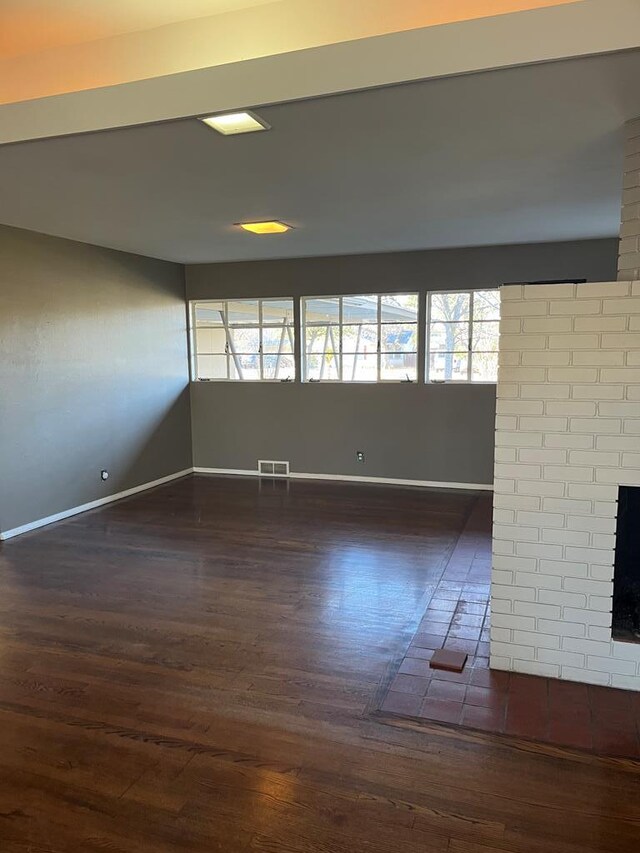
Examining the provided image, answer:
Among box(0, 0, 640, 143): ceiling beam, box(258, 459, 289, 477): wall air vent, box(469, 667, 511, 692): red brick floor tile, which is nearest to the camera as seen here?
box(0, 0, 640, 143): ceiling beam

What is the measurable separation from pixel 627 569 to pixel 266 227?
3.67 m

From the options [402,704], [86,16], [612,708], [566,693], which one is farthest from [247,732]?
[86,16]

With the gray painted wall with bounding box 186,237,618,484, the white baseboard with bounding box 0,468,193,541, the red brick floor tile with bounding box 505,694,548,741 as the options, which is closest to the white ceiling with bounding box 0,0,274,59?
the red brick floor tile with bounding box 505,694,548,741

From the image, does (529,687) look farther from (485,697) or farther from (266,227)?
(266,227)

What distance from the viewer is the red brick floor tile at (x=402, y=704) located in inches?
96.8

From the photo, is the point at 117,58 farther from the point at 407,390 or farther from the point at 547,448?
the point at 407,390

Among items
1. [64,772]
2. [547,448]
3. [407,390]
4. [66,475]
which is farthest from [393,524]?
[64,772]

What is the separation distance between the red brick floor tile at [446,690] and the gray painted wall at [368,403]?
12.9ft

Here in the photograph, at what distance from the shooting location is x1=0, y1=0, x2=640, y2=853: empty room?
79.4 inches

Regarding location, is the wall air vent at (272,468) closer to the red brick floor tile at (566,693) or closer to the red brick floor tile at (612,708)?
the red brick floor tile at (566,693)

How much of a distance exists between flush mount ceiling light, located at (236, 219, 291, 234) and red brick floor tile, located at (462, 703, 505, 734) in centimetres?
373

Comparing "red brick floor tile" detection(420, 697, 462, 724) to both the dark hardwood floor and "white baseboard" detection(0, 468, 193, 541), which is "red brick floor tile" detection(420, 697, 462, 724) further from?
"white baseboard" detection(0, 468, 193, 541)

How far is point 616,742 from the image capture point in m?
2.25

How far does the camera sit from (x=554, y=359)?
2.61m
